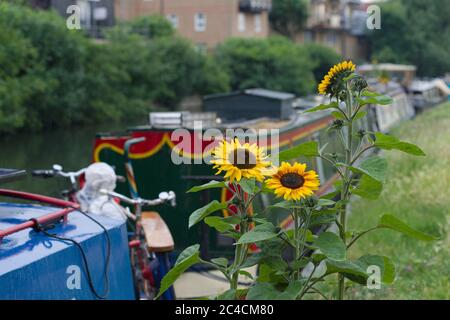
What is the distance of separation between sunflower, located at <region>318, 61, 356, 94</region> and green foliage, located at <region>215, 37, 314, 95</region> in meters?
40.9

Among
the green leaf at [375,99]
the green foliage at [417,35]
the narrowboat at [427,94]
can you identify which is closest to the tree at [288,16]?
the green foliage at [417,35]

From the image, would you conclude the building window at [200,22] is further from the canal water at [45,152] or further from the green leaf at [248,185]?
the green leaf at [248,185]

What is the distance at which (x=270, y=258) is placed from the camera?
76.8 inches

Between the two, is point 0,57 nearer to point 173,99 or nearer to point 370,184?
point 173,99

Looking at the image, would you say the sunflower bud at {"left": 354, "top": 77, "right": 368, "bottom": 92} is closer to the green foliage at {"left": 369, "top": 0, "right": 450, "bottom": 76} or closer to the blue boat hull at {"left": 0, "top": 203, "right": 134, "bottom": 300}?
the blue boat hull at {"left": 0, "top": 203, "right": 134, "bottom": 300}

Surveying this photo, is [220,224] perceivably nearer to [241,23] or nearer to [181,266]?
[181,266]

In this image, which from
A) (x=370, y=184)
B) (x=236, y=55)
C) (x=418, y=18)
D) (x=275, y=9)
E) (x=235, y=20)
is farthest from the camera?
(x=418, y=18)

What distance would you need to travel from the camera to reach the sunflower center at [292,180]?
186 cm

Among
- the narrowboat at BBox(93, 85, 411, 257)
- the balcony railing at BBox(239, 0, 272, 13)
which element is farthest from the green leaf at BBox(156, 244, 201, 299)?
the balcony railing at BBox(239, 0, 272, 13)

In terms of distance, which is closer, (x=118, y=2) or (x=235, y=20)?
(x=118, y=2)

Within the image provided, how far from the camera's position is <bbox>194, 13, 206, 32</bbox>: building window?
155 ft

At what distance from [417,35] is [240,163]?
198ft

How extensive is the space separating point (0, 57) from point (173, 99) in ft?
47.0

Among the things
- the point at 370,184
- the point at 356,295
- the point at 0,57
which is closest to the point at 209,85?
the point at 0,57
